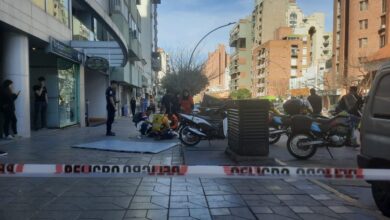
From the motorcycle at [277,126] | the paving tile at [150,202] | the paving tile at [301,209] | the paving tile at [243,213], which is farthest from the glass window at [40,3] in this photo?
the paving tile at [301,209]

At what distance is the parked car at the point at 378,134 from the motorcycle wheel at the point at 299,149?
4349 mm

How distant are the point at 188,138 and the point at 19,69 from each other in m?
5.47

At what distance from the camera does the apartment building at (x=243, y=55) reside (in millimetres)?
147500

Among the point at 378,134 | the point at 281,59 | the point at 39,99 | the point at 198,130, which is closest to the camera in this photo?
the point at 378,134

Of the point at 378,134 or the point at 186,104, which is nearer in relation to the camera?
the point at 378,134

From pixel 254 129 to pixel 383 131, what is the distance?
3796 millimetres

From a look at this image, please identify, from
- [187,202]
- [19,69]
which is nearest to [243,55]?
[19,69]

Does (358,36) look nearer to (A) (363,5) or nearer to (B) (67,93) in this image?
(A) (363,5)

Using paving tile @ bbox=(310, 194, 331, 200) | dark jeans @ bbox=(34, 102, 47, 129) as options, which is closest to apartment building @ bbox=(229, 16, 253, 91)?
dark jeans @ bbox=(34, 102, 47, 129)

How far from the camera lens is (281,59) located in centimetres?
12681

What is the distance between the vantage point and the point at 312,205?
18.3 feet

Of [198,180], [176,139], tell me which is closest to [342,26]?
[176,139]

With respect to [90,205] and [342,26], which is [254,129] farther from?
[342,26]

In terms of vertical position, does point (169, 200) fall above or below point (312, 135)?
below
